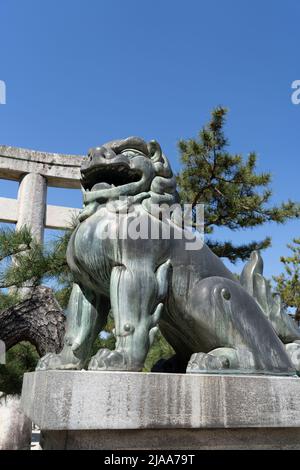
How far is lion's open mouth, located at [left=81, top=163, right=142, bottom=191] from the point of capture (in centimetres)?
198

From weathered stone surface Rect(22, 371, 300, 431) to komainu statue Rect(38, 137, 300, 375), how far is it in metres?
0.14

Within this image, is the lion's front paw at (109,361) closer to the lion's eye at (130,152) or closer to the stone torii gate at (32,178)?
the lion's eye at (130,152)

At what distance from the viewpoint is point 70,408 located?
4.57ft

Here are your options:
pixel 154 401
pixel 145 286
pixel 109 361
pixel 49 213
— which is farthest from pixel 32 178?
pixel 154 401

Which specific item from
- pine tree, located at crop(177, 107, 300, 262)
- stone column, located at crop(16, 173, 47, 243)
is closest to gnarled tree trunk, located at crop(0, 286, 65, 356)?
pine tree, located at crop(177, 107, 300, 262)

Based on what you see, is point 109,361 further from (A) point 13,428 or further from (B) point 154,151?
(A) point 13,428

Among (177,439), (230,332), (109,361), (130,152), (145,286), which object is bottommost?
(177,439)

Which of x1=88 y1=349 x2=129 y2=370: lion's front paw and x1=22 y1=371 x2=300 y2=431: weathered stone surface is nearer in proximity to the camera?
x1=22 y1=371 x2=300 y2=431: weathered stone surface

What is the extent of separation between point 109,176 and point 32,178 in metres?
8.13

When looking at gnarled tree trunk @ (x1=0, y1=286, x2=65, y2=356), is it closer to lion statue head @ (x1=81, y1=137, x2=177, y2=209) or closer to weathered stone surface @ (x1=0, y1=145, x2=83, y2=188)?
lion statue head @ (x1=81, y1=137, x2=177, y2=209)

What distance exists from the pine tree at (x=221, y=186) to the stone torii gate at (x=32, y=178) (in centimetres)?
360

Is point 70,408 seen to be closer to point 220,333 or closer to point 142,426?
point 142,426

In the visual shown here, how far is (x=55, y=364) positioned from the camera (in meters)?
1.85
